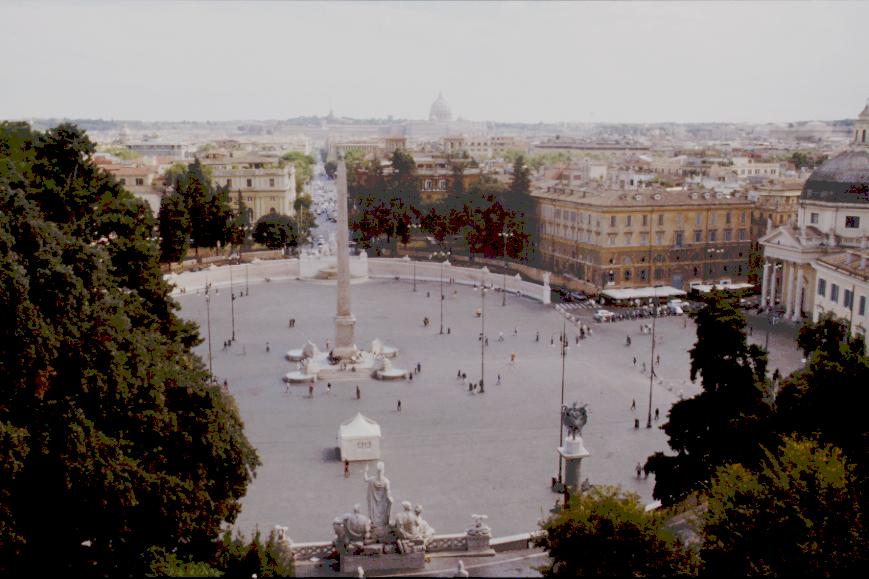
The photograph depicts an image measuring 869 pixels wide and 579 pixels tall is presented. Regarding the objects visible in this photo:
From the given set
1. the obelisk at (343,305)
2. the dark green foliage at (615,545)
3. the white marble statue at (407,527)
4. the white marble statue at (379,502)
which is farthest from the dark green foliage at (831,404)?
the obelisk at (343,305)

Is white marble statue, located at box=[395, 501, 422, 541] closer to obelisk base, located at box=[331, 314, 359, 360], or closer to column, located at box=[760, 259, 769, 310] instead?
obelisk base, located at box=[331, 314, 359, 360]

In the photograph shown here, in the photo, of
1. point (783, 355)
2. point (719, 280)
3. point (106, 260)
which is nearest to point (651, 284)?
point (719, 280)

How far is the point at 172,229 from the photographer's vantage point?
60562 millimetres

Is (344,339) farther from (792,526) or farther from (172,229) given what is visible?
(792,526)

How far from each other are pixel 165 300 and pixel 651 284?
4201 cm

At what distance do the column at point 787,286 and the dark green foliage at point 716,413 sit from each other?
31480 mm

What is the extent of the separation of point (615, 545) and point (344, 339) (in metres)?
28.4

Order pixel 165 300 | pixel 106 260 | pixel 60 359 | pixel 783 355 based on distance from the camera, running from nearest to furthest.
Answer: pixel 60 359 → pixel 106 260 → pixel 165 300 → pixel 783 355

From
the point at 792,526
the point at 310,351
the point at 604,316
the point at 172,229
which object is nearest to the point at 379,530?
the point at 792,526

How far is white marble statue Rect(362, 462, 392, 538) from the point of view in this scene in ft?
66.0

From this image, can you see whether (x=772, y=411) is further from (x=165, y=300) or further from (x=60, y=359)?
(x=165, y=300)

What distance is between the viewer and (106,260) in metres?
20.5

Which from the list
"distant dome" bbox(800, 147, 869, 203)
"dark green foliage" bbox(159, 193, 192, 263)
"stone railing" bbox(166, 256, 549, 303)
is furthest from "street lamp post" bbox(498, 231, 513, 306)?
"dark green foliage" bbox(159, 193, 192, 263)

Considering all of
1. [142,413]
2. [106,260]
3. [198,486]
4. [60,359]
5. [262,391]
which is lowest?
[262,391]
